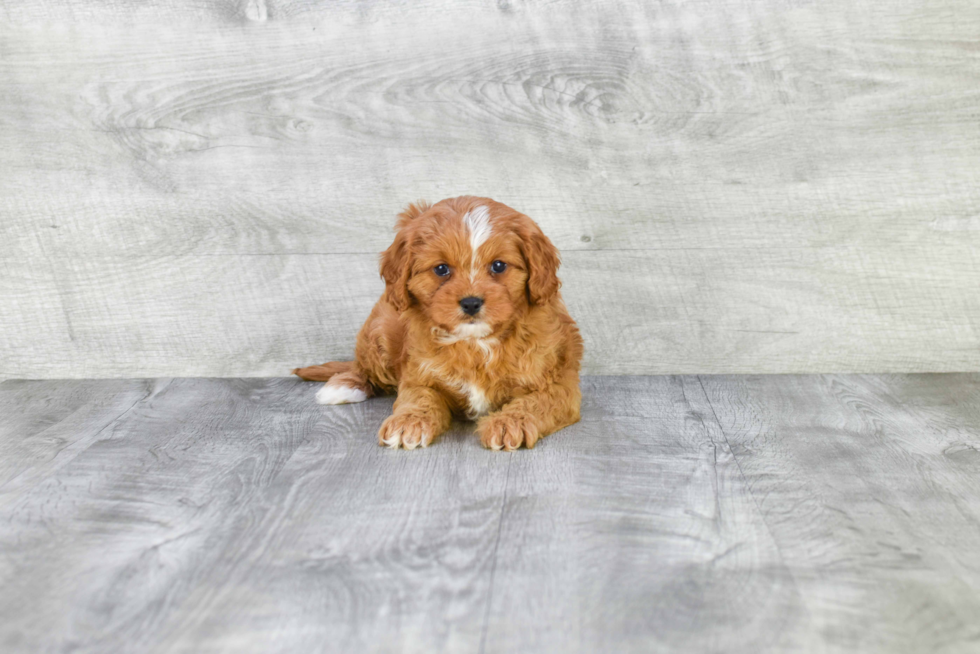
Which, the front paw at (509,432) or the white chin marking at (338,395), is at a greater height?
the front paw at (509,432)

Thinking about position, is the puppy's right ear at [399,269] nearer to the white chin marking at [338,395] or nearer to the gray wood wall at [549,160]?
the white chin marking at [338,395]

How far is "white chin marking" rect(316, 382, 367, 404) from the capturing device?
318cm

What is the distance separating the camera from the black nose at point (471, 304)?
2.42 m

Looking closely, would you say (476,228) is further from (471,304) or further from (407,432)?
(407,432)

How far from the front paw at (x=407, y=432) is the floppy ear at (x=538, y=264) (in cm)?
58

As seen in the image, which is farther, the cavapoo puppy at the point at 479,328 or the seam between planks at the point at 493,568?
the cavapoo puppy at the point at 479,328

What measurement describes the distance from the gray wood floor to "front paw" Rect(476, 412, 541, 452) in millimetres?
55

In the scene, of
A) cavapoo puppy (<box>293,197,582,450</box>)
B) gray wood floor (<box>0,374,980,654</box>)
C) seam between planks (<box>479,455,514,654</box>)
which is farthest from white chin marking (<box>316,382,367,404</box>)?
seam between planks (<box>479,455,514,654</box>)

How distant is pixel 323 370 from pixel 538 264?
138 cm

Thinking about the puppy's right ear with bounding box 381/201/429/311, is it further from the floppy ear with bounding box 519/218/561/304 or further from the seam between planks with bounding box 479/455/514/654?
the seam between planks with bounding box 479/455/514/654

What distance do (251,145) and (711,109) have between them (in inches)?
80.9

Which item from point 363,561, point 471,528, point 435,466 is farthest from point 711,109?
point 363,561

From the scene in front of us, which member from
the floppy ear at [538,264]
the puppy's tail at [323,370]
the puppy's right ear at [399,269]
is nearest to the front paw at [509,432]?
the floppy ear at [538,264]

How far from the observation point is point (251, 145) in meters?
3.39
